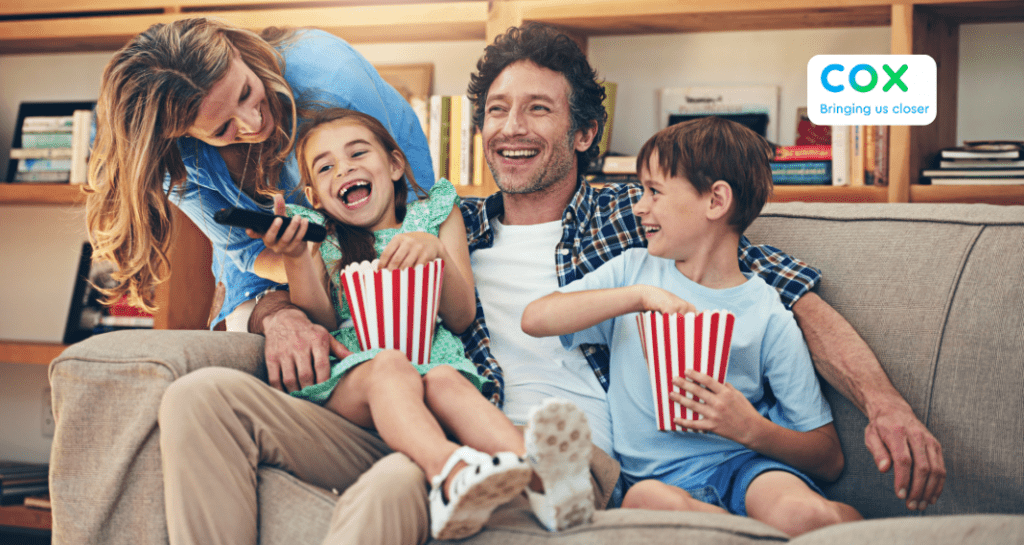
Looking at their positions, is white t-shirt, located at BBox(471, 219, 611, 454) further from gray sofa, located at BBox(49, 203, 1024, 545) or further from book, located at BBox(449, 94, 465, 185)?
book, located at BBox(449, 94, 465, 185)

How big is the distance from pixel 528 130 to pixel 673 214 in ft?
1.41

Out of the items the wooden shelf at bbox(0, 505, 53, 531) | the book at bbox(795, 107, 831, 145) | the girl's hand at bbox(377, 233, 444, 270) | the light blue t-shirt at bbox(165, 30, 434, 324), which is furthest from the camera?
the wooden shelf at bbox(0, 505, 53, 531)

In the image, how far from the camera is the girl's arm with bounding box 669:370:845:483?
1.14m

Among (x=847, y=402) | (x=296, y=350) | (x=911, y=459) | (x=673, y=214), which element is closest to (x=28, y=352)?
(x=296, y=350)

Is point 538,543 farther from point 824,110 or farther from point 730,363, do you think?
point 824,110

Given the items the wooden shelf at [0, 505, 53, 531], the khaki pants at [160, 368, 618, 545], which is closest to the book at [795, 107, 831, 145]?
the khaki pants at [160, 368, 618, 545]

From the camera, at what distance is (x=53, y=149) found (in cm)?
270

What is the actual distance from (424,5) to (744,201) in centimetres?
145

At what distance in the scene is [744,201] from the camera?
135cm

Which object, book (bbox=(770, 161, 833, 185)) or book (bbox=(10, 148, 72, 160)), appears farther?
book (bbox=(10, 148, 72, 160))

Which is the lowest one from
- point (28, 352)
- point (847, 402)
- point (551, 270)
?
point (28, 352)

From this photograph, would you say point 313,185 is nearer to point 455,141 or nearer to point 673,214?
point 673,214

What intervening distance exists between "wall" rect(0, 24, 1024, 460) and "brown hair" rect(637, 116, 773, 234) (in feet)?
3.85

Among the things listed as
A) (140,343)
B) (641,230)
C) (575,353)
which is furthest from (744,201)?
(140,343)
